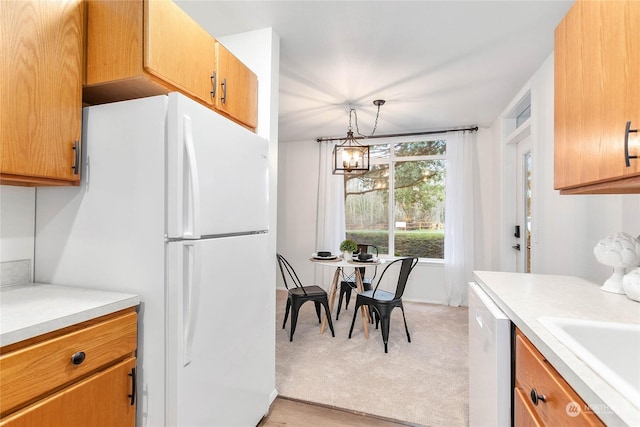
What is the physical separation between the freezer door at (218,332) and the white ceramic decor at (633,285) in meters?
1.65

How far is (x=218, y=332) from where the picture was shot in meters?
1.41

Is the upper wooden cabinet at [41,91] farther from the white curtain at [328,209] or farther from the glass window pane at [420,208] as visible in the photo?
the glass window pane at [420,208]

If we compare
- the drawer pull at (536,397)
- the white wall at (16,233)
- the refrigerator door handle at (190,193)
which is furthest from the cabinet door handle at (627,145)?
the white wall at (16,233)

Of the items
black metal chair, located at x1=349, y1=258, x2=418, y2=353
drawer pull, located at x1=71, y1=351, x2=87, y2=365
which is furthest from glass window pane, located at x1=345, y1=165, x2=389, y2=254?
drawer pull, located at x1=71, y1=351, x2=87, y2=365

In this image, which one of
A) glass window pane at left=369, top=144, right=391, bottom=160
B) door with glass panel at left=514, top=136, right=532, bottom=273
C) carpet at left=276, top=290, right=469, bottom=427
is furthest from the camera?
glass window pane at left=369, top=144, right=391, bottom=160

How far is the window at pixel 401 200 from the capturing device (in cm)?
461

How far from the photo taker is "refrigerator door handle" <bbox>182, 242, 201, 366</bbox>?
1217mm

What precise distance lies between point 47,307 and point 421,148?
4.54 meters

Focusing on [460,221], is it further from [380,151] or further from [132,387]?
[132,387]

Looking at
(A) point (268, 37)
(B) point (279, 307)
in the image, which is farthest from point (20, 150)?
(B) point (279, 307)

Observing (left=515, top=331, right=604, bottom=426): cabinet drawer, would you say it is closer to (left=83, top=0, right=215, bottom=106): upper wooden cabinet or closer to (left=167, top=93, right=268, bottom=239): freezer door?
(left=167, top=93, right=268, bottom=239): freezer door

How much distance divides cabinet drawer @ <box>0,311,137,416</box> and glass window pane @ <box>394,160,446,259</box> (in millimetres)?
4055

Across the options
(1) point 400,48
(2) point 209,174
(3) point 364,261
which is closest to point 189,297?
(2) point 209,174

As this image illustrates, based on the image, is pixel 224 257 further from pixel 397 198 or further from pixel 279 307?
pixel 397 198
